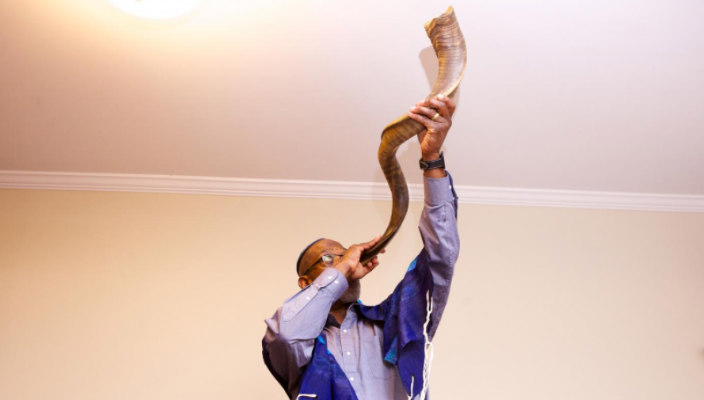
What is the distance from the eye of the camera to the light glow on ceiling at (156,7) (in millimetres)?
2568

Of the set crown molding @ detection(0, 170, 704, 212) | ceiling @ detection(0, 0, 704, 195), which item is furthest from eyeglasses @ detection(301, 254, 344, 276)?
crown molding @ detection(0, 170, 704, 212)

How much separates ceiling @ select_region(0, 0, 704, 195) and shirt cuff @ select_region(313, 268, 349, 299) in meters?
1.02

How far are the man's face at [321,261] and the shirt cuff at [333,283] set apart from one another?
18cm

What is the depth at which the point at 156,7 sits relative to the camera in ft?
8.46

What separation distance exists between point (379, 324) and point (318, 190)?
52.4 inches

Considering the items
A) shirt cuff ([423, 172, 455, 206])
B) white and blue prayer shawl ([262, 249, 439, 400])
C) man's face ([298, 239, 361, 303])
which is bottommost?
white and blue prayer shawl ([262, 249, 439, 400])

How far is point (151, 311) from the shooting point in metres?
3.27

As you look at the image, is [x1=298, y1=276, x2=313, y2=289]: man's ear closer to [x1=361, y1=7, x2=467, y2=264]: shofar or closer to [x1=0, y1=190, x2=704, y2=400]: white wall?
[x1=361, y1=7, x2=467, y2=264]: shofar

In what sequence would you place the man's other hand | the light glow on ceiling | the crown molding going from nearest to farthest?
the man's other hand < the light glow on ceiling < the crown molding

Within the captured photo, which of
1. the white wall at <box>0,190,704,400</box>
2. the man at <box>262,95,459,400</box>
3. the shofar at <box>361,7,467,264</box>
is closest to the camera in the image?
the shofar at <box>361,7,467,264</box>

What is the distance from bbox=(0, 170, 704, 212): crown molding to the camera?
3.49 metres

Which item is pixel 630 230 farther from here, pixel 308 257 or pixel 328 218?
pixel 308 257

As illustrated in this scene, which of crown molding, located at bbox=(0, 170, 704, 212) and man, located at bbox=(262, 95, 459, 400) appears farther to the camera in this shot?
crown molding, located at bbox=(0, 170, 704, 212)

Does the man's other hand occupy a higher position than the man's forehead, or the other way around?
the man's forehead
